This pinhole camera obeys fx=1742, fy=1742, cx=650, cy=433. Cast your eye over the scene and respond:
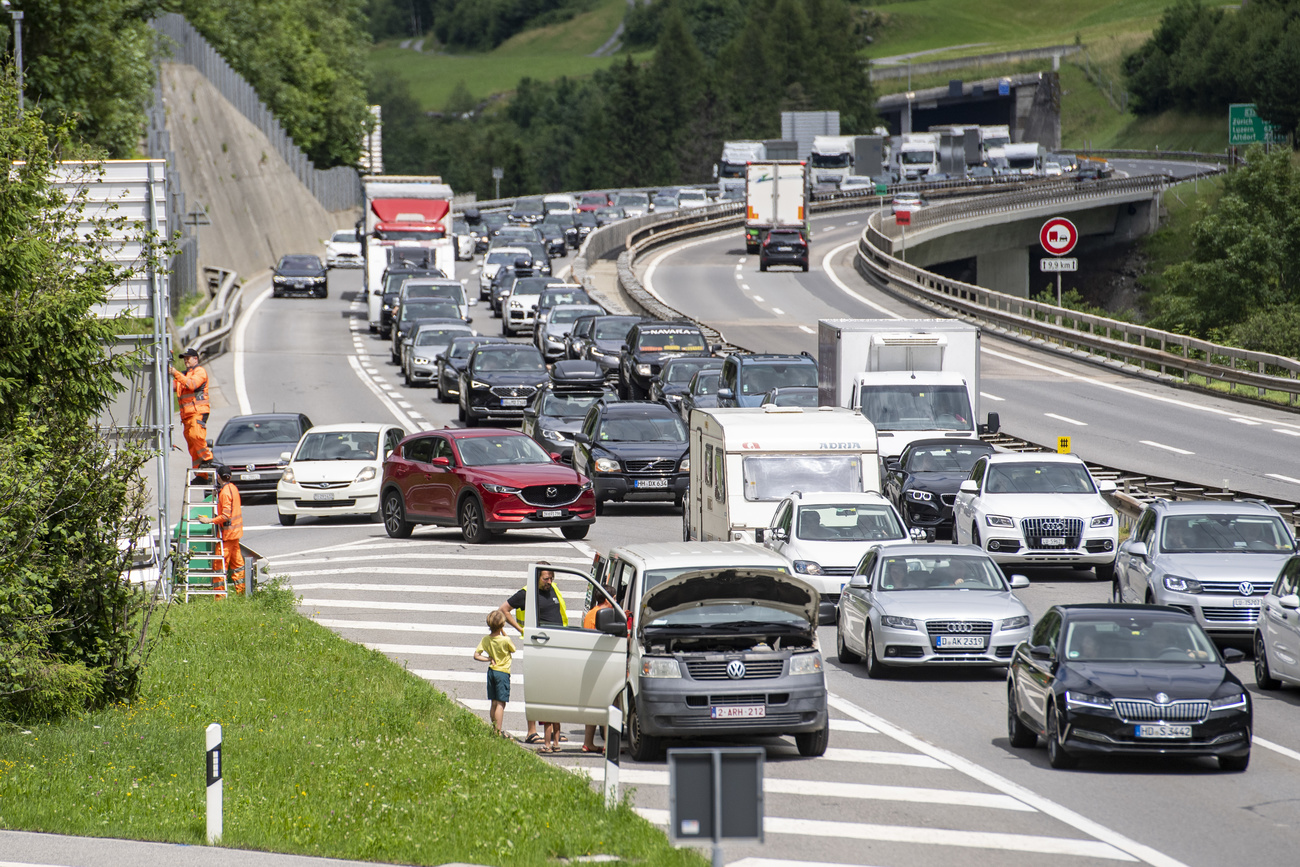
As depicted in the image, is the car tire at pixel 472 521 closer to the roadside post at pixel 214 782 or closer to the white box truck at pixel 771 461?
the white box truck at pixel 771 461

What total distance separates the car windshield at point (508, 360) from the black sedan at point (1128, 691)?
2683 cm

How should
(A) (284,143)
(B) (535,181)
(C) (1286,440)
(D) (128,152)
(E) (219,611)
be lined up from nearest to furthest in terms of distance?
(E) (219,611) → (C) (1286,440) → (D) (128,152) → (A) (284,143) → (B) (535,181)

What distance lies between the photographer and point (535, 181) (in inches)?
7362

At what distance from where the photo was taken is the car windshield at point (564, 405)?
3372cm

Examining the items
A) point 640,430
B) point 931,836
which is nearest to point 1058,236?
point 640,430

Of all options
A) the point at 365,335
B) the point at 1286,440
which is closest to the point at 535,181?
the point at 365,335

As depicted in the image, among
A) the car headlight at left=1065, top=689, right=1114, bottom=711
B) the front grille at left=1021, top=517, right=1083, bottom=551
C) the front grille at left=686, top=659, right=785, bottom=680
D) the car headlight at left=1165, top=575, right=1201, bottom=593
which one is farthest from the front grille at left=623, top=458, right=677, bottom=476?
the car headlight at left=1065, top=689, right=1114, bottom=711

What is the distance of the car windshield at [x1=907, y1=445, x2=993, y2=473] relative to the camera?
27.2 m

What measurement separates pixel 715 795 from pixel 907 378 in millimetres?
22151

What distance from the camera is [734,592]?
1370cm

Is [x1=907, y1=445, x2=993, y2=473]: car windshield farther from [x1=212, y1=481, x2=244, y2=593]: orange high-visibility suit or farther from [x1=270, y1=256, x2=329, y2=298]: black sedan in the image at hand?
[x1=270, y1=256, x2=329, y2=298]: black sedan

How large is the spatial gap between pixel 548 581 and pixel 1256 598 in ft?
27.4

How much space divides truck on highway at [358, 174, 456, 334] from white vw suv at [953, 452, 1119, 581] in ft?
128

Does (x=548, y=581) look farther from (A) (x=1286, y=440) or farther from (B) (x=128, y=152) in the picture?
(B) (x=128, y=152)
